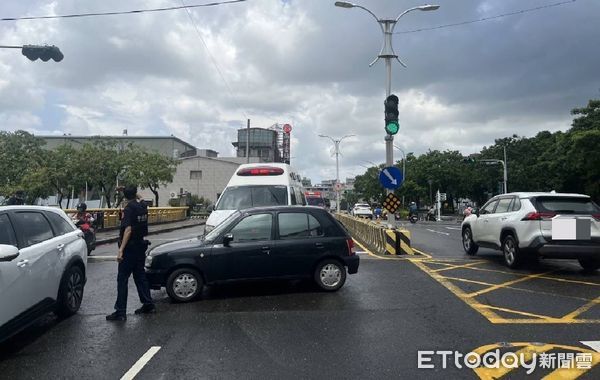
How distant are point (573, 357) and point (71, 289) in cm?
632

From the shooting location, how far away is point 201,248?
26.8 ft

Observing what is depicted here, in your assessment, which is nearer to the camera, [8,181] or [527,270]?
[527,270]

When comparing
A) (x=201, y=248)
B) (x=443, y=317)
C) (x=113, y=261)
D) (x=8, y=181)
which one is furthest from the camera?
(x=8, y=181)

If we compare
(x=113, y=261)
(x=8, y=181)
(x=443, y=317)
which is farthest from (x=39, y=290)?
(x=8, y=181)

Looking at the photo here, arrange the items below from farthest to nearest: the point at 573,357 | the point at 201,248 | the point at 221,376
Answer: the point at 201,248
the point at 573,357
the point at 221,376

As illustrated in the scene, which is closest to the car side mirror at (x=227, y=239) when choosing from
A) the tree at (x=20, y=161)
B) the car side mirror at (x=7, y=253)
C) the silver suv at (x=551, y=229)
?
the car side mirror at (x=7, y=253)

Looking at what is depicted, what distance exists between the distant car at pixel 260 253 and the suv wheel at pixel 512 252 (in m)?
4.20

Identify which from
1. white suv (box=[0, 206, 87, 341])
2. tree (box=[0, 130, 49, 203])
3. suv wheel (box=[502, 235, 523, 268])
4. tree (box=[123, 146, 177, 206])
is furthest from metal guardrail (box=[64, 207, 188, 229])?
suv wheel (box=[502, 235, 523, 268])

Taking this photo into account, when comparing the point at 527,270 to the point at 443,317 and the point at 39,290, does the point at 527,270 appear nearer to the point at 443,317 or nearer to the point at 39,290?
the point at 443,317

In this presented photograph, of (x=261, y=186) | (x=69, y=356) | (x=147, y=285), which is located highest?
(x=261, y=186)

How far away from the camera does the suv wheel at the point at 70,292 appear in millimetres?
7008

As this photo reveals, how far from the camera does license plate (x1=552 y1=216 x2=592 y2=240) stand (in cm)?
1017

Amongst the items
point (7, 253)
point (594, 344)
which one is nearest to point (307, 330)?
point (594, 344)

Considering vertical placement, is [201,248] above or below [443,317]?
above
